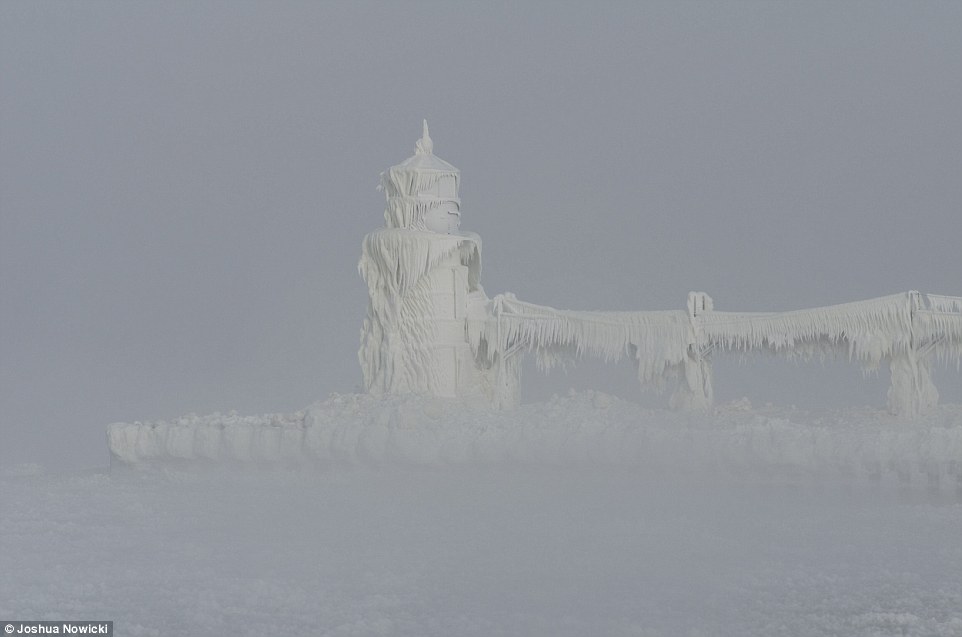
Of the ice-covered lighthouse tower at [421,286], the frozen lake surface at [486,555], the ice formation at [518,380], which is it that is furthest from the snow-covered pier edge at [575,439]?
the ice-covered lighthouse tower at [421,286]

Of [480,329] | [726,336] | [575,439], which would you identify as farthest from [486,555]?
[480,329]

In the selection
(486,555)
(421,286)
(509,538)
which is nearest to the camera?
(486,555)

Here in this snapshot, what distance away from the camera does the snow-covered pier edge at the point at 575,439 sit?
58.2 ft

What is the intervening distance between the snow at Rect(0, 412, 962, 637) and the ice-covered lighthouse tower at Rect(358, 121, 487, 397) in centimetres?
83

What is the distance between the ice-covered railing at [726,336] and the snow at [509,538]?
2.45 feet

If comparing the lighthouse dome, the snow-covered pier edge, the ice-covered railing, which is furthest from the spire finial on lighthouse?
the snow-covered pier edge

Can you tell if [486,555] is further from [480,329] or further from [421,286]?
[421,286]

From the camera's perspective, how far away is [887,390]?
19438mm

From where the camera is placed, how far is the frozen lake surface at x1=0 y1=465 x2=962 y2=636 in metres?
13.1

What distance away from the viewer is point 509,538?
Answer: 1623 centimetres

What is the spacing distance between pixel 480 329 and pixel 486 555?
6422mm

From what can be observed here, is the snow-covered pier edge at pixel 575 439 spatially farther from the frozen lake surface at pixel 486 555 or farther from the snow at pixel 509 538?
the frozen lake surface at pixel 486 555

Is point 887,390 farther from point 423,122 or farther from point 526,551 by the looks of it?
point 423,122

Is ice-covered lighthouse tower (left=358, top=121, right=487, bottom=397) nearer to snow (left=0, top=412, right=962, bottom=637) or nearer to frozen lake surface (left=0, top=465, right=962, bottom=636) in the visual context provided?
snow (left=0, top=412, right=962, bottom=637)
